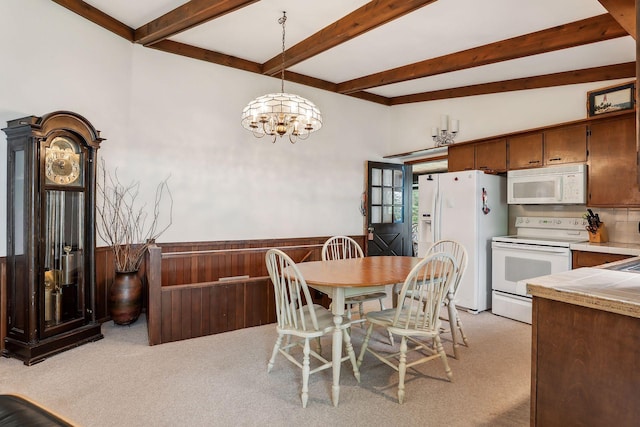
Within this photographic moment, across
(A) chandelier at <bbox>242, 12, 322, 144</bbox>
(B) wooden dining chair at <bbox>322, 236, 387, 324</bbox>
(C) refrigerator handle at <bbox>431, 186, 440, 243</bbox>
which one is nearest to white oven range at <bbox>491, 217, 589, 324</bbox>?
(C) refrigerator handle at <bbox>431, 186, 440, 243</bbox>

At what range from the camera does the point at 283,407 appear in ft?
7.16

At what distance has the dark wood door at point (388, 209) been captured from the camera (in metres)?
5.77

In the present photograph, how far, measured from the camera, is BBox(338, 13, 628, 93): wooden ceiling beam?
2.95 metres

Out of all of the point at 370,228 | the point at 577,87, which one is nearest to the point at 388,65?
the point at 577,87

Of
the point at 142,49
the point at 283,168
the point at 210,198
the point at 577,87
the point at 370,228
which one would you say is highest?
the point at 142,49

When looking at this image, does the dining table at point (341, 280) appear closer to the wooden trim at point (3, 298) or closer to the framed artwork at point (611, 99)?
the wooden trim at point (3, 298)

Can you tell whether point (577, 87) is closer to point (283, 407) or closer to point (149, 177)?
point (283, 407)

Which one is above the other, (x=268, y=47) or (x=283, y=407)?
(x=268, y=47)

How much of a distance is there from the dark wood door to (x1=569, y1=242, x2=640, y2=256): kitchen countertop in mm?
2779

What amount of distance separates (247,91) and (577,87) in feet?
12.5

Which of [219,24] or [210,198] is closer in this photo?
[219,24]

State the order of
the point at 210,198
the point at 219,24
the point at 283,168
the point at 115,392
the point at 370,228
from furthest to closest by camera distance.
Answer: the point at 370,228 < the point at 283,168 < the point at 210,198 < the point at 219,24 < the point at 115,392

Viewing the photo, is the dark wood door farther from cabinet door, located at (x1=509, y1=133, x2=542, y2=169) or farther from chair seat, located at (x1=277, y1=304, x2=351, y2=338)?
chair seat, located at (x1=277, y1=304, x2=351, y2=338)

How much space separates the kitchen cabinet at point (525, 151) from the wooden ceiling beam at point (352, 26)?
7.08 ft
